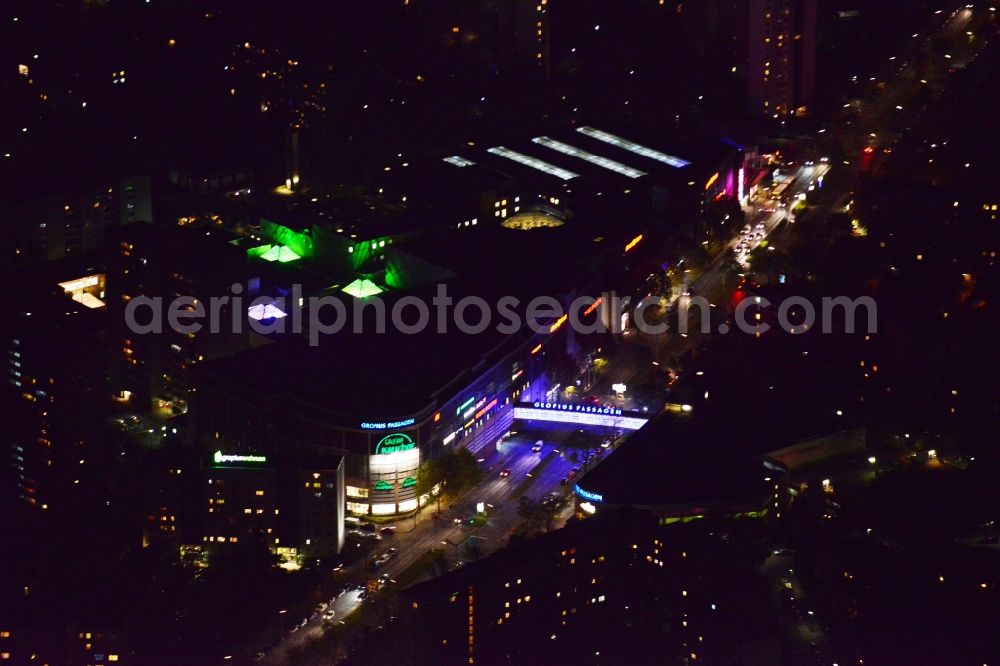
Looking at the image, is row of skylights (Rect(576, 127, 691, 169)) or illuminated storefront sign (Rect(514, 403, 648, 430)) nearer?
illuminated storefront sign (Rect(514, 403, 648, 430))

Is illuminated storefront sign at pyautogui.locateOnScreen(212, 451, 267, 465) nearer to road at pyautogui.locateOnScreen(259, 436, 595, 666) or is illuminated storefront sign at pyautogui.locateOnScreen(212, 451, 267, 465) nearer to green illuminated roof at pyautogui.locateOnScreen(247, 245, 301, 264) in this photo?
road at pyautogui.locateOnScreen(259, 436, 595, 666)

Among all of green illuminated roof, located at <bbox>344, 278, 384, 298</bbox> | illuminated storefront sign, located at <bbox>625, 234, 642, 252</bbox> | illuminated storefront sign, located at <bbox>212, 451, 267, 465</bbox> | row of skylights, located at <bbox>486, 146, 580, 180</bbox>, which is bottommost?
illuminated storefront sign, located at <bbox>212, 451, 267, 465</bbox>

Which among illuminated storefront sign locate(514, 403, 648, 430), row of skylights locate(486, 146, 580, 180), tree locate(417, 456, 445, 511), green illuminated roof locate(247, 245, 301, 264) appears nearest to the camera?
tree locate(417, 456, 445, 511)

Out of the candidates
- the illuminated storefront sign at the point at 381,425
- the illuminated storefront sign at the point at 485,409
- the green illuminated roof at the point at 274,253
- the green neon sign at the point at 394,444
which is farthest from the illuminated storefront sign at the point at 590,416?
the green illuminated roof at the point at 274,253

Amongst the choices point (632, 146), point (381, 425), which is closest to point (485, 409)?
point (381, 425)

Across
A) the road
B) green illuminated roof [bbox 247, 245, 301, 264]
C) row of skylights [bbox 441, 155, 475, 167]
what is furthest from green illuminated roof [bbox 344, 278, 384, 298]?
row of skylights [bbox 441, 155, 475, 167]

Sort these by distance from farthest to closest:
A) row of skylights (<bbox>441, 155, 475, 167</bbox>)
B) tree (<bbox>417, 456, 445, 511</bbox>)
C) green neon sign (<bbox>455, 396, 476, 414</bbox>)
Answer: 1. row of skylights (<bbox>441, 155, 475, 167</bbox>)
2. green neon sign (<bbox>455, 396, 476, 414</bbox>)
3. tree (<bbox>417, 456, 445, 511</bbox>)

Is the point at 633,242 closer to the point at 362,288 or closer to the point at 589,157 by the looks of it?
the point at 589,157
